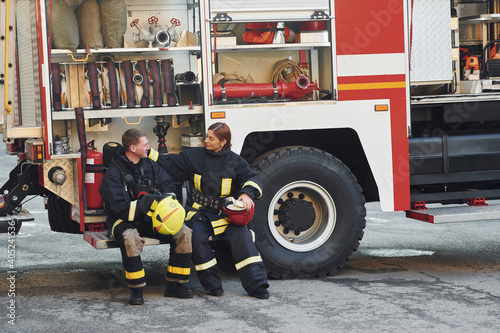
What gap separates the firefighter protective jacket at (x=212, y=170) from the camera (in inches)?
280

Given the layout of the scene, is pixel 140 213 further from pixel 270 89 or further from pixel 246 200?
pixel 270 89

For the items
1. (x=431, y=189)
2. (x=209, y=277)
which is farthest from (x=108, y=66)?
(x=431, y=189)

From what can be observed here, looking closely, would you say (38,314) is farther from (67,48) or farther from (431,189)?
(431,189)

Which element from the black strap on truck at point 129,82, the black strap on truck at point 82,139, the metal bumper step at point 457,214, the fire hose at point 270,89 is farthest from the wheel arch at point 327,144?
the black strap on truck at point 82,139

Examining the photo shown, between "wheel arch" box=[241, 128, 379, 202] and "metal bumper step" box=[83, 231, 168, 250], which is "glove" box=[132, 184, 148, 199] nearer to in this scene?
"metal bumper step" box=[83, 231, 168, 250]

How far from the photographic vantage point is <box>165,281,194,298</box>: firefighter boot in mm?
6797

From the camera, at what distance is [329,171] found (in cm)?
762

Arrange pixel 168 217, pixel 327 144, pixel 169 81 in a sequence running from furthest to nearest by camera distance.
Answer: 1. pixel 327 144
2. pixel 169 81
3. pixel 168 217

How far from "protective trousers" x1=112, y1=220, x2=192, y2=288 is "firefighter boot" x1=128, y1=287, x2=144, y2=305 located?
0.04m

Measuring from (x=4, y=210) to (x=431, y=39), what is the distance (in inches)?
159

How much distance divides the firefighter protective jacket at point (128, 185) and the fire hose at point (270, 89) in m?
0.98

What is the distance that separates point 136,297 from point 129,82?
1830mm

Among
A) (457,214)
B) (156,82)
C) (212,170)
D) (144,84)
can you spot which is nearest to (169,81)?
(156,82)

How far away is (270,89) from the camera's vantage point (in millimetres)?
7699
